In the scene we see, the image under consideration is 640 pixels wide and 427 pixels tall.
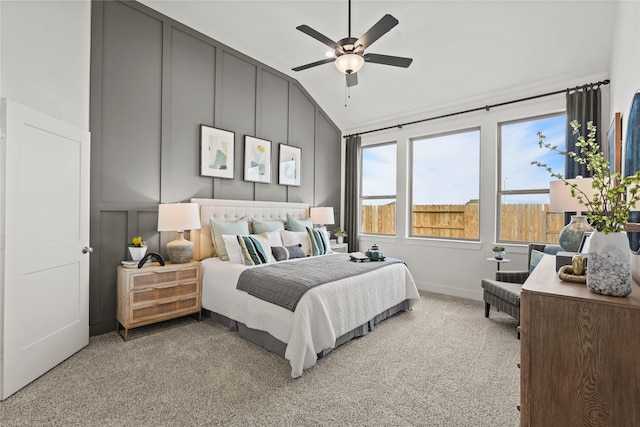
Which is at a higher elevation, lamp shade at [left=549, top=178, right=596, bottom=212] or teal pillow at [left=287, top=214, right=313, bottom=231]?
lamp shade at [left=549, top=178, right=596, bottom=212]

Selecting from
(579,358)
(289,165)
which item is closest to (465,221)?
(289,165)

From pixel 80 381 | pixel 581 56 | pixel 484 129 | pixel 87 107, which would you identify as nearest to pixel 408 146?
pixel 484 129

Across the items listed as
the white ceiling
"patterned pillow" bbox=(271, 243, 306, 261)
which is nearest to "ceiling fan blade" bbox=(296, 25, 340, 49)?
the white ceiling

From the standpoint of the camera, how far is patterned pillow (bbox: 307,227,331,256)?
14.0 feet

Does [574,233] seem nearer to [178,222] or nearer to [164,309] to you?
[178,222]

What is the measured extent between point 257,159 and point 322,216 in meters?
1.45

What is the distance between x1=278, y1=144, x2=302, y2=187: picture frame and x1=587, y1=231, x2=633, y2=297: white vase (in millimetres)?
4285

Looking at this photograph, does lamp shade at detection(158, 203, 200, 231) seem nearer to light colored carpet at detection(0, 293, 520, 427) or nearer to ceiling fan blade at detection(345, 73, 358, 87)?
light colored carpet at detection(0, 293, 520, 427)

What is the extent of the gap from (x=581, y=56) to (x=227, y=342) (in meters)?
4.99

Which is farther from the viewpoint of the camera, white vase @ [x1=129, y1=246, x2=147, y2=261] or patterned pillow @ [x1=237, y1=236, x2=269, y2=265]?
patterned pillow @ [x1=237, y1=236, x2=269, y2=265]

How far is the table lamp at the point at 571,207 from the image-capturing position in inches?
81.7

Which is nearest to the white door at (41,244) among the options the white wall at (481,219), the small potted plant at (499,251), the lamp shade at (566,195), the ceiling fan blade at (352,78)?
the ceiling fan blade at (352,78)

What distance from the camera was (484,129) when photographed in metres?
4.54

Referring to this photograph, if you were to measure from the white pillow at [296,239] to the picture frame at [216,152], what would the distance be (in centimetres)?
113
